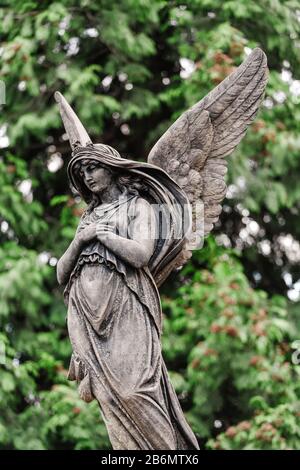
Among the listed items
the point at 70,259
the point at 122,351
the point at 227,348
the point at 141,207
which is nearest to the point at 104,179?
the point at 141,207

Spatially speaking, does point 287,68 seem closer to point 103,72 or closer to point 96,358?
point 103,72

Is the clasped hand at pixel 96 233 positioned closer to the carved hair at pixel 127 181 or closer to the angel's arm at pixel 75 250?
the angel's arm at pixel 75 250

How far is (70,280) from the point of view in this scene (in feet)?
22.7

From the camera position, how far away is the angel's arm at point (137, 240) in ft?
22.1

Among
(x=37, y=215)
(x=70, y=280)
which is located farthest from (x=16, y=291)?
(x=70, y=280)

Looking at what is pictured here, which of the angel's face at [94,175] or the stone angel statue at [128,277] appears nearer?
the stone angel statue at [128,277]

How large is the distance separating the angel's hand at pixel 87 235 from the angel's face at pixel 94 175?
0.29 meters

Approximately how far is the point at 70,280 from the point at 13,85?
6.22 metres

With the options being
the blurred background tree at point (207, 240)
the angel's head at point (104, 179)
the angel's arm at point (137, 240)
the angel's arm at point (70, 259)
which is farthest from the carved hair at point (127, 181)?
the blurred background tree at point (207, 240)

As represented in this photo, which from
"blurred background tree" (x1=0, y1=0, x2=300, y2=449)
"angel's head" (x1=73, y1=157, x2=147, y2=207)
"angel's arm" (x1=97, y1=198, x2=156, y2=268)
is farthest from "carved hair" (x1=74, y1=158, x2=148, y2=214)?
"blurred background tree" (x1=0, y1=0, x2=300, y2=449)

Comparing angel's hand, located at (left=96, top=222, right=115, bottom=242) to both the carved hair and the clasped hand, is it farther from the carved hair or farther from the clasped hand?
the carved hair

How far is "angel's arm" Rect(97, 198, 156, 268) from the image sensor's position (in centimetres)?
673

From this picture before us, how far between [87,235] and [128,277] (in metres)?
0.33

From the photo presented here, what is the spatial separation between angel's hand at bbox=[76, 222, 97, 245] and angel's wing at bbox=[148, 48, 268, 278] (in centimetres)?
79
